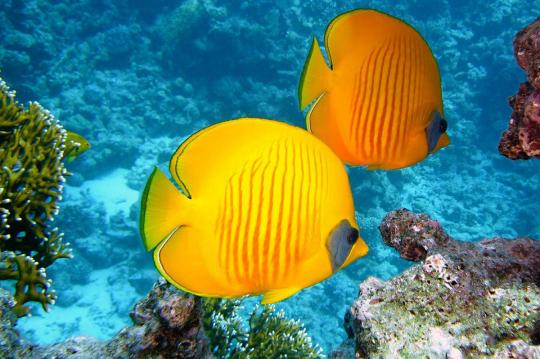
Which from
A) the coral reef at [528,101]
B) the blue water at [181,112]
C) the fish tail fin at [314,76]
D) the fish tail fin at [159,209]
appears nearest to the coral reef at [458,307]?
the coral reef at [528,101]

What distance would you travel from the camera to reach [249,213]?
1.22 m

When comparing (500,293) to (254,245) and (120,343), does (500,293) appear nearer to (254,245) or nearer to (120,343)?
(254,245)

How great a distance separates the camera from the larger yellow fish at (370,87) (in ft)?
5.82

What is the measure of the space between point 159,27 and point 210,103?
5.16 m

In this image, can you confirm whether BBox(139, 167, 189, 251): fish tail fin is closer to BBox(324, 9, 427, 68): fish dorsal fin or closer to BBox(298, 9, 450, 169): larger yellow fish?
BBox(298, 9, 450, 169): larger yellow fish

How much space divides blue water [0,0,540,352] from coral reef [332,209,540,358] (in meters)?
9.53

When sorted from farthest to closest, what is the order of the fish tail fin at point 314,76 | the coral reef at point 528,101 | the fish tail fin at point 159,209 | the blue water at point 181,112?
the blue water at point 181,112
the coral reef at point 528,101
the fish tail fin at point 314,76
the fish tail fin at point 159,209

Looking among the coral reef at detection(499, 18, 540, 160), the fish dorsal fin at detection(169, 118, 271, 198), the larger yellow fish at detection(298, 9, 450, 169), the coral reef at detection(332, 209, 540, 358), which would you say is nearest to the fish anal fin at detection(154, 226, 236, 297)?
the fish dorsal fin at detection(169, 118, 271, 198)

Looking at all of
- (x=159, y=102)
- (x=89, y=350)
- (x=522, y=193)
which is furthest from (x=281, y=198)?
(x=522, y=193)

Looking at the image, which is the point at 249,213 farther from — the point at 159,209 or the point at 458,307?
the point at 458,307

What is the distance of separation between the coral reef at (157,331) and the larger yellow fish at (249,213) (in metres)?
0.99

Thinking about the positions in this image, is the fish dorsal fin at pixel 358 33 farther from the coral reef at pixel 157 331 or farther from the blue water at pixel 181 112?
the blue water at pixel 181 112

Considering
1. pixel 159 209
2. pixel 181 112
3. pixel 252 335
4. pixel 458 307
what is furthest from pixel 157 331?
pixel 181 112

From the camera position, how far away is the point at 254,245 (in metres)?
1.24
